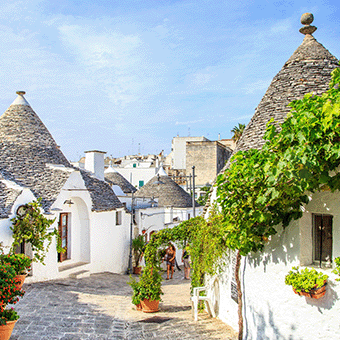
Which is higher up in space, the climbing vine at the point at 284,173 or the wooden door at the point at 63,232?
the climbing vine at the point at 284,173

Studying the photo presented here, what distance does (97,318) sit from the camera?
9.14m

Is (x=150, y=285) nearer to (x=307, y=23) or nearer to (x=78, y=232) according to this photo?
(x=78, y=232)

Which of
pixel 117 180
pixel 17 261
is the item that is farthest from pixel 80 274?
pixel 117 180

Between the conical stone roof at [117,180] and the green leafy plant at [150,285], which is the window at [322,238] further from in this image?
the conical stone roof at [117,180]

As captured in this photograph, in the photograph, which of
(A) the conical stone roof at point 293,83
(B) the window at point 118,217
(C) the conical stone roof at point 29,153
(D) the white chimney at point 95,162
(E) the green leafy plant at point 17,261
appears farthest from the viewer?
(D) the white chimney at point 95,162

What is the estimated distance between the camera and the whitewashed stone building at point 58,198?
43.0ft

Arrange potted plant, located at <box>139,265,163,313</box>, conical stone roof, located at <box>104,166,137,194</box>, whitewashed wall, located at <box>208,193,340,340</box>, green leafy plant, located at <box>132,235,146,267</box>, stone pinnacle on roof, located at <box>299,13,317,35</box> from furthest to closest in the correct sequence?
1. conical stone roof, located at <box>104,166,137,194</box>
2. green leafy plant, located at <box>132,235,146,267</box>
3. potted plant, located at <box>139,265,163,313</box>
4. stone pinnacle on roof, located at <box>299,13,317,35</box>
5. whitewashed wall, located at <box>208,193,340,340</box>

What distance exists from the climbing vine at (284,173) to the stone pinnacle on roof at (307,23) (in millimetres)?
4415

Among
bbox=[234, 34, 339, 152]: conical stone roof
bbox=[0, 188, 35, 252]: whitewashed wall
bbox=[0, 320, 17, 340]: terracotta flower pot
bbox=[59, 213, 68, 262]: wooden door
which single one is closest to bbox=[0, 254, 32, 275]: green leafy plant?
bbox=[0, 320, 17, 340]: terracotta flower pot

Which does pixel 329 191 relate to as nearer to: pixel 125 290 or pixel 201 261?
pixel 201 261

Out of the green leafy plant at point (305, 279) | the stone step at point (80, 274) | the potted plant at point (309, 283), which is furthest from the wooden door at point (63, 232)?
the potted plant at point (309, 283)

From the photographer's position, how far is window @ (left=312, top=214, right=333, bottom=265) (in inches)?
240

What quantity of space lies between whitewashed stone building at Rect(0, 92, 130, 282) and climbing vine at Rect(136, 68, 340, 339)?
26.1ft

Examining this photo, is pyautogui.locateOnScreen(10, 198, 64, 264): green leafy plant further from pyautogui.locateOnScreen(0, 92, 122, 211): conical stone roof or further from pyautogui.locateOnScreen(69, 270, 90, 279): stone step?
pyautogui.locateOnScreen(69, 270, 90, 279): stone step
